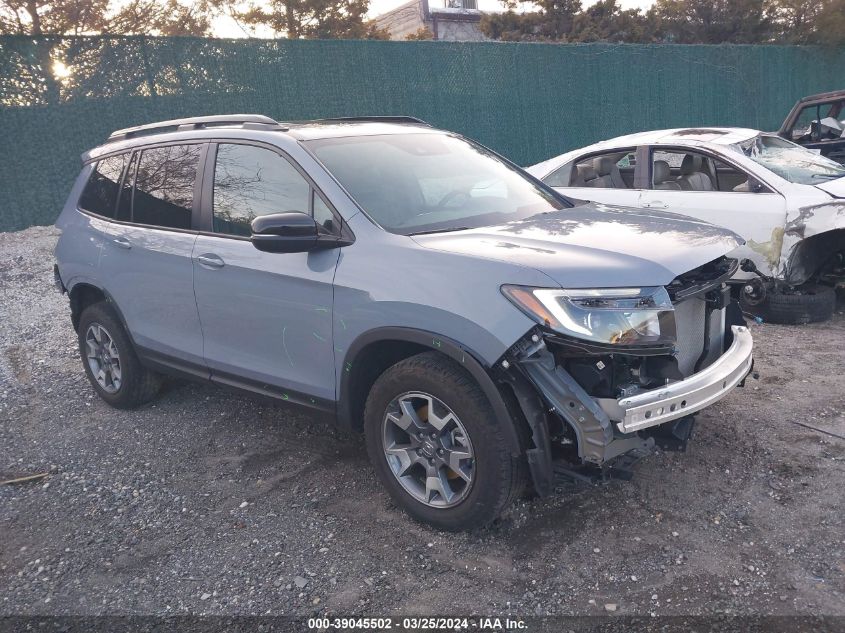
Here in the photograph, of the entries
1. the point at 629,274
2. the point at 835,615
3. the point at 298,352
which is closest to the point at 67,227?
the point at 298,352

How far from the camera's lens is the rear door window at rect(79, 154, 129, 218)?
196 inches

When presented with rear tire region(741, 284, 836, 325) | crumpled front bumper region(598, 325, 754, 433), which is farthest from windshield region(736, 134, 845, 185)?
crumpled front bumper region(598, 325, 754, 433)

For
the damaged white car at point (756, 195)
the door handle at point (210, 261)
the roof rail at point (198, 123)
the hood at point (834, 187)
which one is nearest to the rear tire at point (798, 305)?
the damaged white car at point (756, 195)

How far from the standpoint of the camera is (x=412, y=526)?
3.50 m

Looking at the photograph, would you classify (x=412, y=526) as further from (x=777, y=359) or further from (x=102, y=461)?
(x=777, y=359)

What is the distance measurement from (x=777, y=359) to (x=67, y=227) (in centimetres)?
532

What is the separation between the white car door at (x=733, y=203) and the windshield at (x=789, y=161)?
291 millimetres

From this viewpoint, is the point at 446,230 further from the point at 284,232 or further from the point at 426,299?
the point at 284,232

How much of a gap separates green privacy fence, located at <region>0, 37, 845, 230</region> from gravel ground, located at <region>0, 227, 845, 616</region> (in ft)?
22.7

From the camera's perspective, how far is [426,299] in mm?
3162

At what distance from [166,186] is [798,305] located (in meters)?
5.03

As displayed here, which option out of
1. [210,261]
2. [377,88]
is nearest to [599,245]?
[210,261]

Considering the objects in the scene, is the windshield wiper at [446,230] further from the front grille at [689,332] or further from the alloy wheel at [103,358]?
the alloy wheel at [103,358]

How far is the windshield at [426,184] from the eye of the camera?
3656mm
